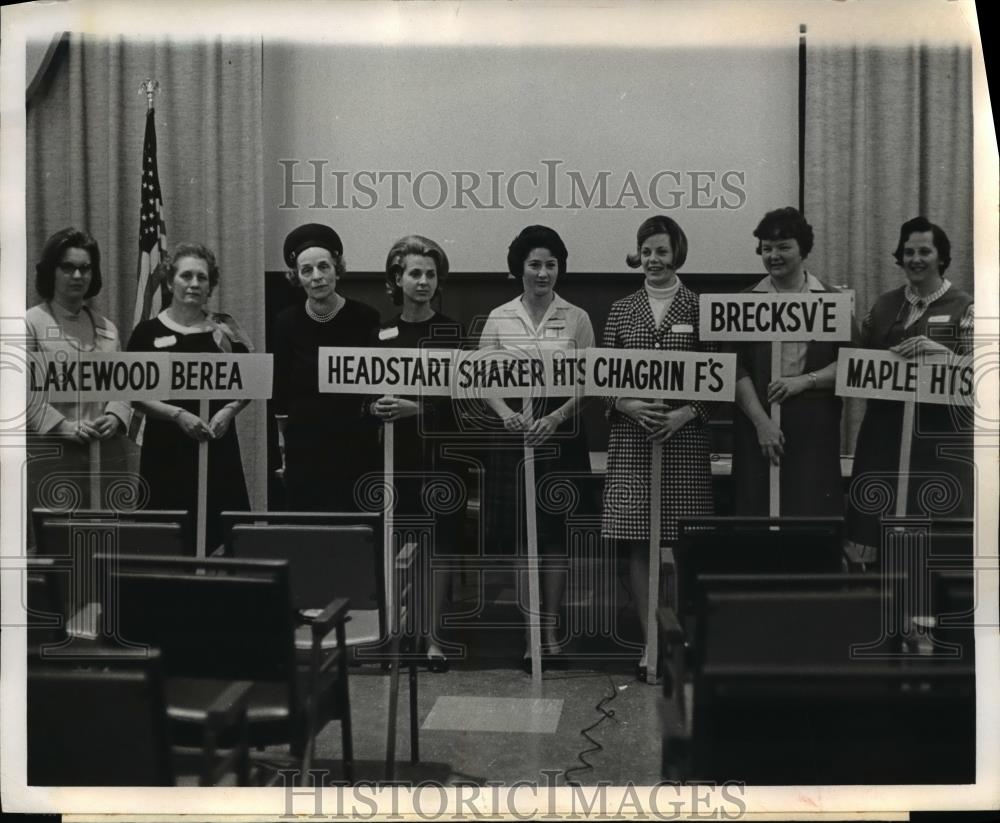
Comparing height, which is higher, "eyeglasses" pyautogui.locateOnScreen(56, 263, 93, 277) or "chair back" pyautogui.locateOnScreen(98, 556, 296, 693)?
"eyeglasses" pyautogui.locateOnScreen(56, 263, 93, 277)

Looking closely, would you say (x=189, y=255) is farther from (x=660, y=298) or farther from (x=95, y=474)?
(x=660, y=298)

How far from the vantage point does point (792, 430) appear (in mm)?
3889

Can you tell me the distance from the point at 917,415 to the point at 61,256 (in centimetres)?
269

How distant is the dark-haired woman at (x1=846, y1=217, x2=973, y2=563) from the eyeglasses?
94.2 inches

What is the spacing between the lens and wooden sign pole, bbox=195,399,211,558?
3.93m

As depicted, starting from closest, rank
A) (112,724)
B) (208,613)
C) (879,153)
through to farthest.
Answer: (112,724)
(208,613)
(879,153)

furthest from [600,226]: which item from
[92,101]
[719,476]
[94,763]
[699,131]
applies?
[94,763]

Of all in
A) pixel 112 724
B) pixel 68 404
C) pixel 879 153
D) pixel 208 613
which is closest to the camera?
pixel 112 724

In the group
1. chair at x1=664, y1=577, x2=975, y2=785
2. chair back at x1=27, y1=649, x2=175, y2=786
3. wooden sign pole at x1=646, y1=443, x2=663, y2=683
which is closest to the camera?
chair back at x1=27, y1=649, x2=175, y2=786

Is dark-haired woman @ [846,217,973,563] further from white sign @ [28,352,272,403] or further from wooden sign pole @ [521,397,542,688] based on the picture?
white sign @ [28,352,272,403]

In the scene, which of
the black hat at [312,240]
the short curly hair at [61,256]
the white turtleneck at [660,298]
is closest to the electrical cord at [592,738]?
the white turtleneck at [660,298]

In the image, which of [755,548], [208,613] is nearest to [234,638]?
[208,613]

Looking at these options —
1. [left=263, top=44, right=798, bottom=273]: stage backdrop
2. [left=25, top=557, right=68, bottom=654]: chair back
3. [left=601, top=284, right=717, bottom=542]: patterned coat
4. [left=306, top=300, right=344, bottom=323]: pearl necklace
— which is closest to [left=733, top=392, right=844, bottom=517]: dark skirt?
[left=601, top=284, right=717, bottom=542]: patterned coat

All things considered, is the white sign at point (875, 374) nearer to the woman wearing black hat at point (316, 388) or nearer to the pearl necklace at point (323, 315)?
the woman wearing black hat at point (316, 388)
